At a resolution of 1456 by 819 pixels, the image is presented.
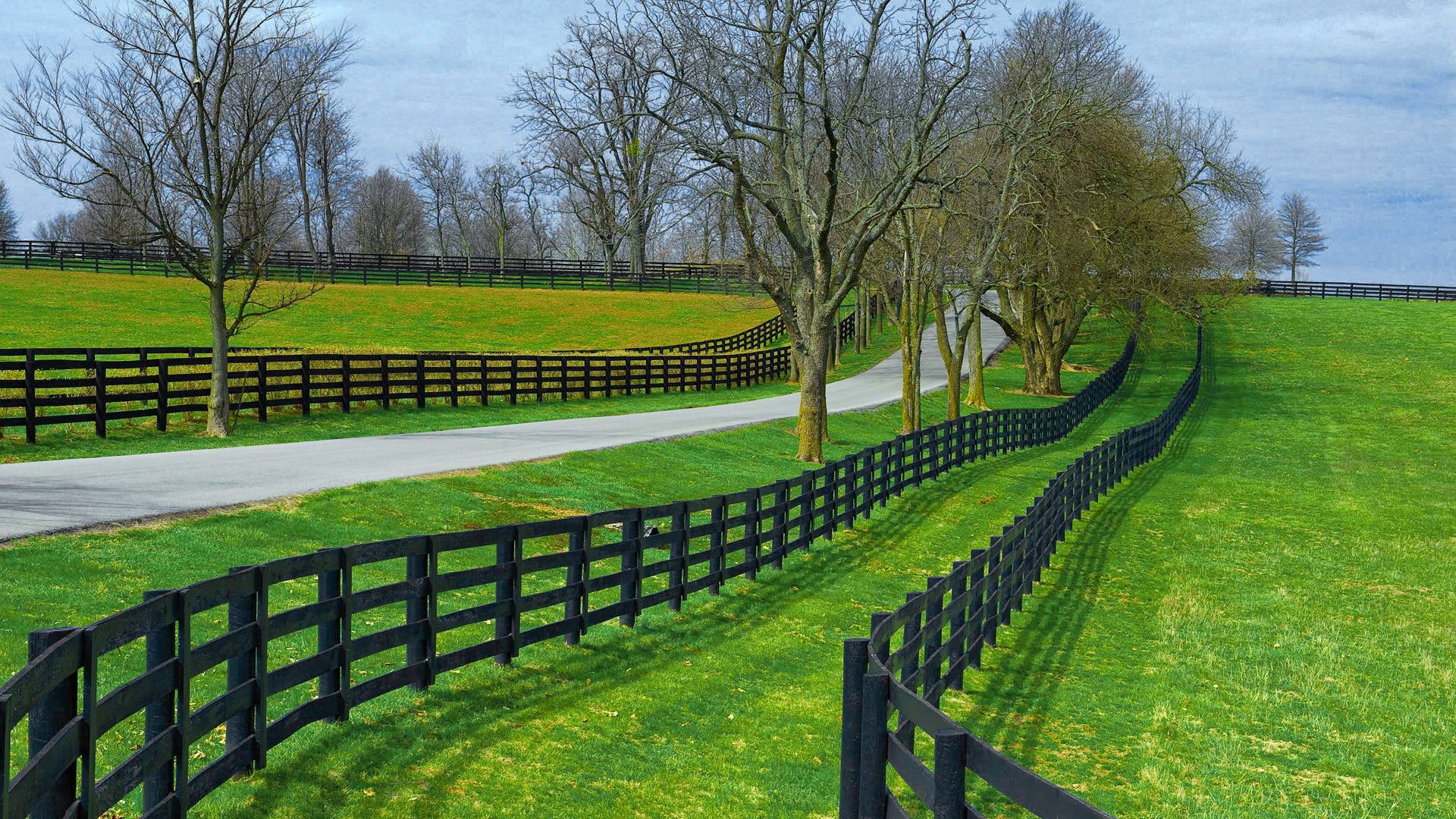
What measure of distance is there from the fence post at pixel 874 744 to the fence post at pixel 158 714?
3571 millimetres

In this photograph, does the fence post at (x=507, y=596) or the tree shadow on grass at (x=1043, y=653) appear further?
the fence post at (x=507, y=596)

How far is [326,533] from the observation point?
14.2 metres

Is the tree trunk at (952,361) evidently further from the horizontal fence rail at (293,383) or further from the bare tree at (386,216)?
the bare tree at (386,216)

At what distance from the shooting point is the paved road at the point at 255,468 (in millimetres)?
13836

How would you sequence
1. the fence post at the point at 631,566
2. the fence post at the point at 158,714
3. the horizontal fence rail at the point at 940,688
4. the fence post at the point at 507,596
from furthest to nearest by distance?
the fence post at the point at 631,566 → the fence post at the point at 507,596 → the fence post at the point at 158,714 → the horizontal fence rail at the point at 940,688

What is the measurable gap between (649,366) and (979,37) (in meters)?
17.3

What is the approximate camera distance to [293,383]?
27969mm

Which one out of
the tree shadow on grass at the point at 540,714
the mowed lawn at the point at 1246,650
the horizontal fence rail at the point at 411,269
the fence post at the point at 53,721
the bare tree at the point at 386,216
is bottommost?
the mowed lawn at the point at 1246,650

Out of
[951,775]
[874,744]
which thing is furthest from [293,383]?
[951,775]

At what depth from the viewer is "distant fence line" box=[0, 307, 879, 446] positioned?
21.9m

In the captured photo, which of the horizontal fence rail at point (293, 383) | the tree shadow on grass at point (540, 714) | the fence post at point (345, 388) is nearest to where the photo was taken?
the tree shadow on grass at point (540, 714)

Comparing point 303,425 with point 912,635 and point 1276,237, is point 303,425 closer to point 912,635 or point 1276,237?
point 912,635

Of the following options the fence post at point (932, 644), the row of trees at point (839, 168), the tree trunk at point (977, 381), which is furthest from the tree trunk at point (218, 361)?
the tree trunk at point (977, 381)

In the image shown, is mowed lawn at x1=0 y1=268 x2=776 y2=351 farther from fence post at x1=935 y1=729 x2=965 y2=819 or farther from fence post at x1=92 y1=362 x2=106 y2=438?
fence post at x1=935 y1=729 x2=965 y2=819
